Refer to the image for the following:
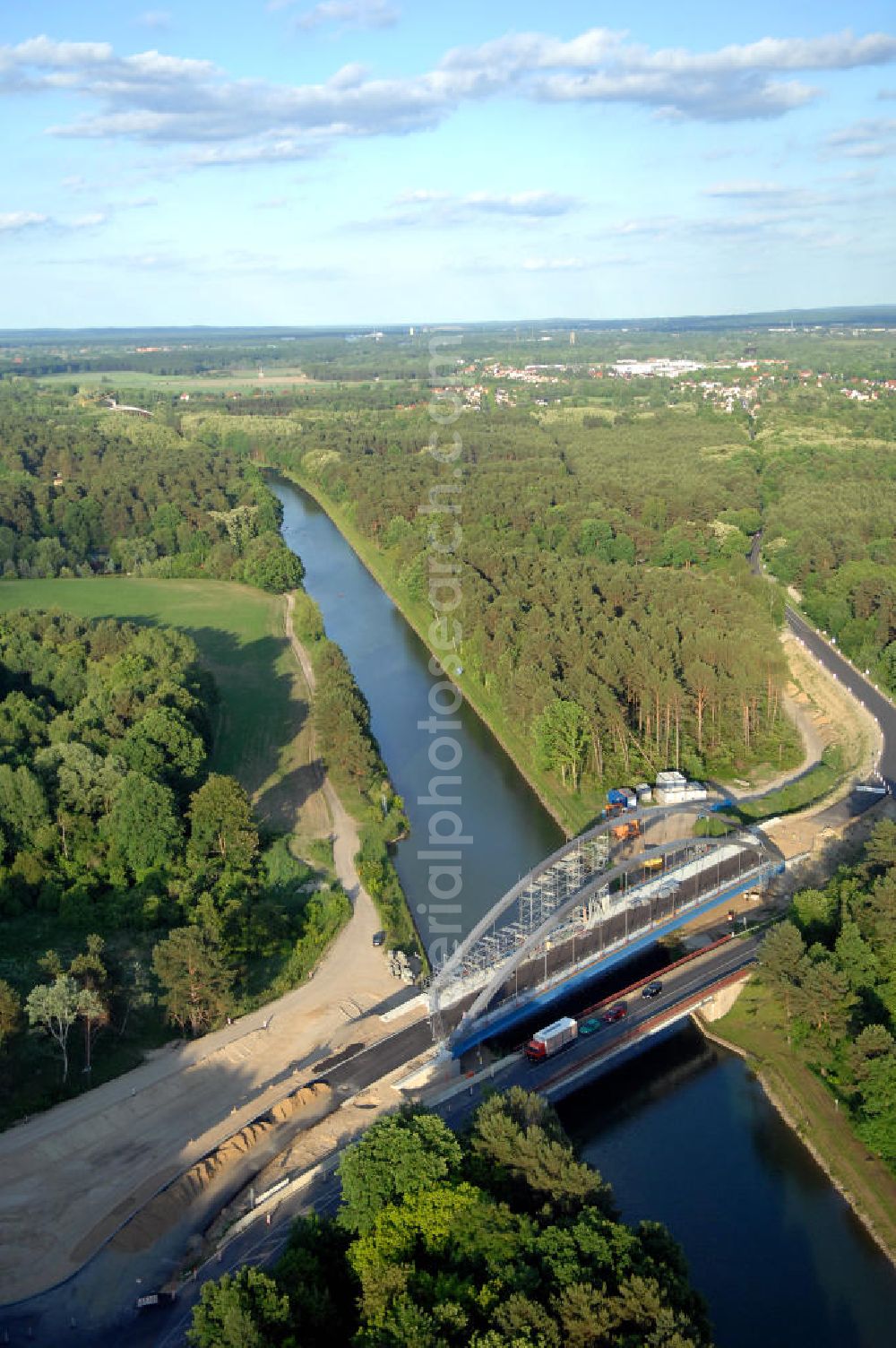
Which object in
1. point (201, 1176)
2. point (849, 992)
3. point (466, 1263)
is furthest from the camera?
point (849, 992)

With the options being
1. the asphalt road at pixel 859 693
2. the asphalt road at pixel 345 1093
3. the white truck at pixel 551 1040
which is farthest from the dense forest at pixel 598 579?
the white truck at pixel 551 1040

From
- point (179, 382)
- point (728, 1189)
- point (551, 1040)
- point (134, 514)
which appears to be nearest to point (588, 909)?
point (551, 1040)

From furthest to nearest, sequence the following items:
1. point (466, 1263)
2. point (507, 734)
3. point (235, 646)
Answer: point (235, 646)
point (507, 734)
point (466, 1263)

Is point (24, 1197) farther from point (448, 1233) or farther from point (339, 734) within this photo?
point (339, 734)

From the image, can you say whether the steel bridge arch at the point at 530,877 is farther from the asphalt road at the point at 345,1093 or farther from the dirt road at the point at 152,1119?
the dirt road at the point at 152,1119

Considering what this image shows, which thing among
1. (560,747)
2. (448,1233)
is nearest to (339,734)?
(560,747)

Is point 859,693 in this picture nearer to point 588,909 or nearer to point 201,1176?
point 588,909
